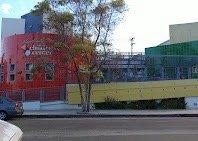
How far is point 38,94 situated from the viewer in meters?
36.4

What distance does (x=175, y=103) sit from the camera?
39.4 m

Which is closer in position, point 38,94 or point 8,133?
point 8,133

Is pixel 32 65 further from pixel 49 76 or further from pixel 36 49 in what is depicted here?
pixel 36 49

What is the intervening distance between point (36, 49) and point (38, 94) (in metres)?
3.85

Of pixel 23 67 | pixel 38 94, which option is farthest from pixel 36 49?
pixel 38 94

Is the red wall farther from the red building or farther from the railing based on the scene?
the railing

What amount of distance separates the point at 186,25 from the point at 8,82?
96.2ft

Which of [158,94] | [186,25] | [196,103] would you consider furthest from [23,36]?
[186,25]

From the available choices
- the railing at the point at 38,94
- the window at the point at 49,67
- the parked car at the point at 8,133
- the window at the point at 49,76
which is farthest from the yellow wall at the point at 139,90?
the parked car at the point at 8,133

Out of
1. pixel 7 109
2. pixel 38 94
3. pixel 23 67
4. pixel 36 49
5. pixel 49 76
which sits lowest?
pixel 7 109

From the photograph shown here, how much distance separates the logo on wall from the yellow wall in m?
3.42

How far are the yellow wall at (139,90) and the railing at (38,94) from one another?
0.71 metres

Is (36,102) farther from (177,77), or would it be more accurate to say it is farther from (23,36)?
(177,77)

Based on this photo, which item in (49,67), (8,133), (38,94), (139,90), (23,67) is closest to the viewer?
(8,133)
